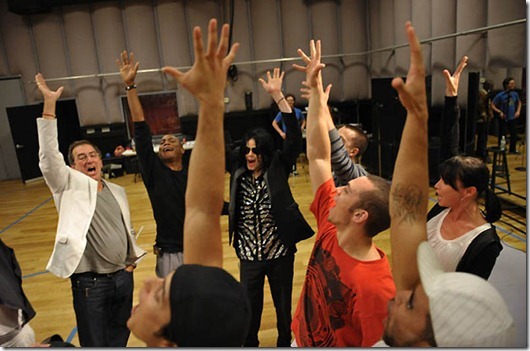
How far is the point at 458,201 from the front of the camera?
1.56 metres

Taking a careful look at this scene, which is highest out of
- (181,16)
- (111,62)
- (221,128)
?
(181,16)

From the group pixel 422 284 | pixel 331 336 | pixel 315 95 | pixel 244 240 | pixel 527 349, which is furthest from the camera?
pixel 244 240

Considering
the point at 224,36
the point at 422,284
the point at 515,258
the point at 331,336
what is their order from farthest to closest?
the point at 515,258 → the point at 331,336 → the point at 422,284 → the point at 224,36

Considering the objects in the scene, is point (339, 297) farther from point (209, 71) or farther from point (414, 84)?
point (209, 71)

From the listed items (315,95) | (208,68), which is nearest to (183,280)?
(208,68)

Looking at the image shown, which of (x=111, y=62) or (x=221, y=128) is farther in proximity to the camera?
(x=111, y=62)

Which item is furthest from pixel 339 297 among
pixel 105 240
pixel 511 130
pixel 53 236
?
pixel 53 236

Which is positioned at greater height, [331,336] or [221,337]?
[221,337]

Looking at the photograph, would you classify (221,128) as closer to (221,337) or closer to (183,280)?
(183,280)

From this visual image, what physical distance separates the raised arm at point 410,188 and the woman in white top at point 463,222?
1.11 ft

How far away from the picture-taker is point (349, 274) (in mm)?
1409

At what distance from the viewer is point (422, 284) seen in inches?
43.2

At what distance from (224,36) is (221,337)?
0.75 m

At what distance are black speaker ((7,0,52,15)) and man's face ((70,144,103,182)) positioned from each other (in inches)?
264
